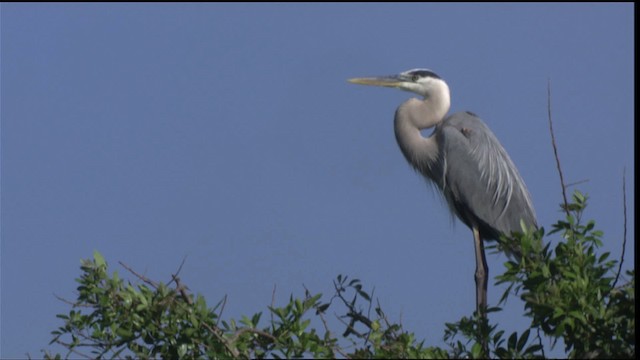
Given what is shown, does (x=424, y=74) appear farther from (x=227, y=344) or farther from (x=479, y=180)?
(x=227, y=344)

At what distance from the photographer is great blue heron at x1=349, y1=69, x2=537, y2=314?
804 centimetres

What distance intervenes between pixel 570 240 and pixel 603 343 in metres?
0.42

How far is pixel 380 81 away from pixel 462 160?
33.9 inches

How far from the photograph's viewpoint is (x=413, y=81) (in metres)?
8.45

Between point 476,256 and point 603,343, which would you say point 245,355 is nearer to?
point 603,343

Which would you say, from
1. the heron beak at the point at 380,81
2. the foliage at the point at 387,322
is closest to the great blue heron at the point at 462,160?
the heron beak at the point at 380,81

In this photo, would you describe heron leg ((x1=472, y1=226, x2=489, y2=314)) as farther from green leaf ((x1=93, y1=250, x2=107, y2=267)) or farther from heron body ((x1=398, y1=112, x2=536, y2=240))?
green leaf ((x1=93, y1=250, x2=107, y2=267))

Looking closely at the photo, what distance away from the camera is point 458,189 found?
809 centimetres

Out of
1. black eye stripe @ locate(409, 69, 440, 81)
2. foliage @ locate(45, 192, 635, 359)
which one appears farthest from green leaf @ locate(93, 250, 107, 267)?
black eye stripe @ locate(409, 69, 440, 81)

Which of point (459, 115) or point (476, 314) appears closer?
point (476, 314)

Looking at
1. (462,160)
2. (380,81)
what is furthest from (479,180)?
(380,81)

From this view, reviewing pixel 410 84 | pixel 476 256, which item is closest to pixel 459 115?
pixel 410 84

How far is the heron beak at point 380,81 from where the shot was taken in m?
8.38

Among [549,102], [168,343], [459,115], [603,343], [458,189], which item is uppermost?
[459,115]
